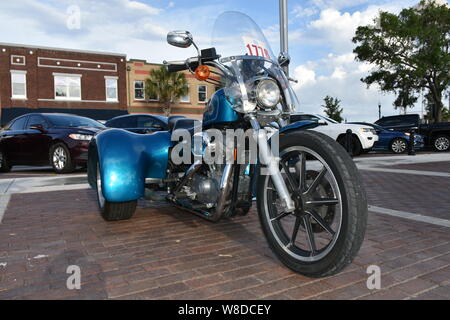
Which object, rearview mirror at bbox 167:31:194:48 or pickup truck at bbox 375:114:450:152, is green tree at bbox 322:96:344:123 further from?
rearview mirror at bbox 167:31:194:48

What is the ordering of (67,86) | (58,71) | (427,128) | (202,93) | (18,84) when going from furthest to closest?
(202,93)
(67,86)
(58,71)
(18,84)
(427,128)

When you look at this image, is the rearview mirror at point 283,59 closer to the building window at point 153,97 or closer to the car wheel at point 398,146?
the car wheel at point 398,146

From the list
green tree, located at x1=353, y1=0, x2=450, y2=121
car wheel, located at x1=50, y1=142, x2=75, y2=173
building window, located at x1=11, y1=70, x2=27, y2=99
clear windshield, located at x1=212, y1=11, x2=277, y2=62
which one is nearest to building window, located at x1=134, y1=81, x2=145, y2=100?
building window, located at x1=11, y1=70, x2=27, y2=99

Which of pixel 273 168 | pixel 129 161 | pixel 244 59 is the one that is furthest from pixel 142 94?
pixel 273 168

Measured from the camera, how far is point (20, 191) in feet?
19.3

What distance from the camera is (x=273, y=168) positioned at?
2332mm

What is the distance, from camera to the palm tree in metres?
29.9

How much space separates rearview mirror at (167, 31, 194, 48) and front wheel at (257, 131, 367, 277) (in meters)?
1.08

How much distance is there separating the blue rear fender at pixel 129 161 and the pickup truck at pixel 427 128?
555 inches

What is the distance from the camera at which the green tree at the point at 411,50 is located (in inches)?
978

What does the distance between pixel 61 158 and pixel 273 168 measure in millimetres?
7333

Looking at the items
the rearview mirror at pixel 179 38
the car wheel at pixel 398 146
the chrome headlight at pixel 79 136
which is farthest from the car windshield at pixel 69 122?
the car wheel at pixel 398 146

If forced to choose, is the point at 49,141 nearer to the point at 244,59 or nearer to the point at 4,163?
the point at 4,163
